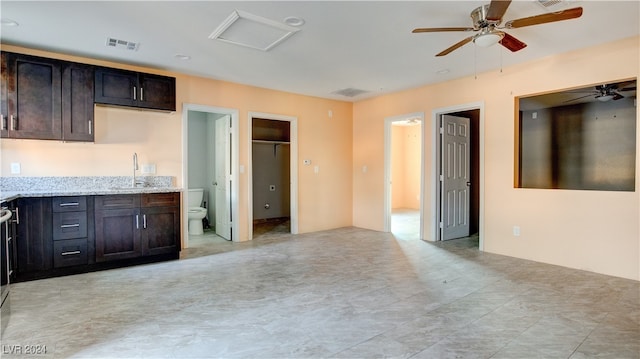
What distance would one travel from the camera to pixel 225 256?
4387 millimetres

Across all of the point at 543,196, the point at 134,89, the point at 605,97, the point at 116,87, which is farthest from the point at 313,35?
the point at 605,97

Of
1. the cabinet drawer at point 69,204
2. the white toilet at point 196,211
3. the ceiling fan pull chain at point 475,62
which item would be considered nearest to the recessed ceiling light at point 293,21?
the ceiling fan pull chain at point 475,62

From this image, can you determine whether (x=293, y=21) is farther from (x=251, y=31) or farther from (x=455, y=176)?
(x=455, y=176)

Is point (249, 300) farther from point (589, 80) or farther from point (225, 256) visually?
point (589, 80)

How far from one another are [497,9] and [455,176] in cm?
352

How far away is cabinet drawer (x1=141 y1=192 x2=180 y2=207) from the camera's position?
3.94 metres

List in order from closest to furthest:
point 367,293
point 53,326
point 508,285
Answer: point 53,326 → point 367,293 → point 508,285

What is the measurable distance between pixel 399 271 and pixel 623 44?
10.9 ft

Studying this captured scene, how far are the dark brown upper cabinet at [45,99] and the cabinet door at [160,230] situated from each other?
1121mm

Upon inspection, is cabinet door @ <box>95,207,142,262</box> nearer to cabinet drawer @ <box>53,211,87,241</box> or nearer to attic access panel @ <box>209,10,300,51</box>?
cabinet drawer @ <box>53,211,87,241</box>

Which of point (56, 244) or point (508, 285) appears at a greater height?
point (56, 244)

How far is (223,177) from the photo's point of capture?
18.4 feet

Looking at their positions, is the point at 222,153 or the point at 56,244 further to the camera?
the point at 222,153

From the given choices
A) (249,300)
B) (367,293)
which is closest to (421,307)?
(367,293)
